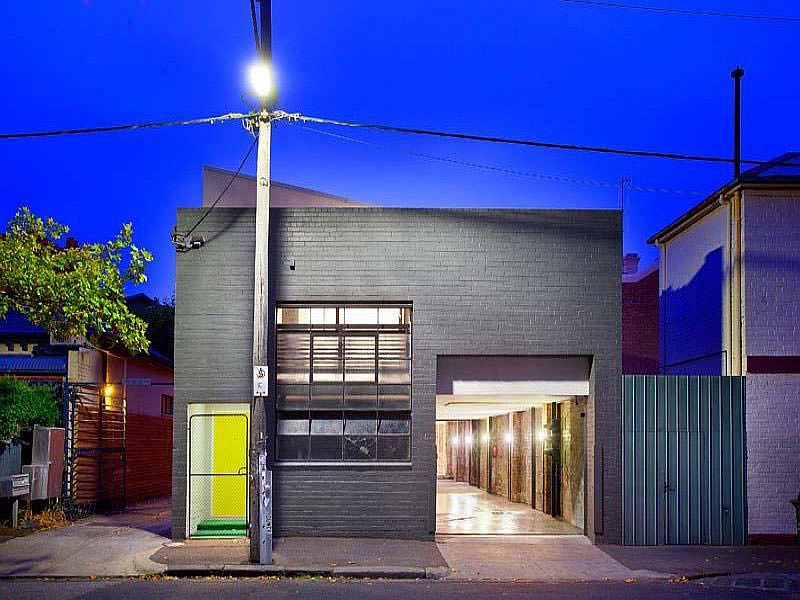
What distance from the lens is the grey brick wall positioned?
16500 millimetres

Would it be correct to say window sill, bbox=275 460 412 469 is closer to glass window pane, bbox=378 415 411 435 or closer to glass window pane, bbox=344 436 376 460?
glass window pane, bbox=344 436 376 460

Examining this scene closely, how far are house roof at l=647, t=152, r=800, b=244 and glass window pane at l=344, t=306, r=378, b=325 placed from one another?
22.1ft

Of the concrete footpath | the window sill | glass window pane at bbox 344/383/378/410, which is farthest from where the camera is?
glass window pane at bbox 344/383/378/410

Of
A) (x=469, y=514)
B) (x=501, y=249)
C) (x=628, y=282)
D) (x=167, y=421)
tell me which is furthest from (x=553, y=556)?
(x=628, y=282)

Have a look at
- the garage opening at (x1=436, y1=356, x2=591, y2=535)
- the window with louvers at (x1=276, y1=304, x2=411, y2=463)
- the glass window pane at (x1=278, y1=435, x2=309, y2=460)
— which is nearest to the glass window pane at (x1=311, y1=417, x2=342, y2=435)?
the window with louvers at (x1=276, y1=304, x2=411, y2=463)

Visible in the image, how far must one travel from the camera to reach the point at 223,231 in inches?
658

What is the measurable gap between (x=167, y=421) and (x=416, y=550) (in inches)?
530

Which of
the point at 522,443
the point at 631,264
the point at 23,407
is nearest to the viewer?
the point at 23,407

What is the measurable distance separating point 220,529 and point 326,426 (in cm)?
250

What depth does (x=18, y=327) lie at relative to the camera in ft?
72.2

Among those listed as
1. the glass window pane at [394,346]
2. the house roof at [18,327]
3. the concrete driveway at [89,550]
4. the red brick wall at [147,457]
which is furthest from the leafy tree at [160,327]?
the glass window pane at [394,346]

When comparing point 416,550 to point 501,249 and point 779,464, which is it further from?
point 779,464

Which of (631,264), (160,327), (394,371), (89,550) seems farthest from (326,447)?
(160,327)

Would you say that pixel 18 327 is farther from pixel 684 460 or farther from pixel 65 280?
pixel 684 460
